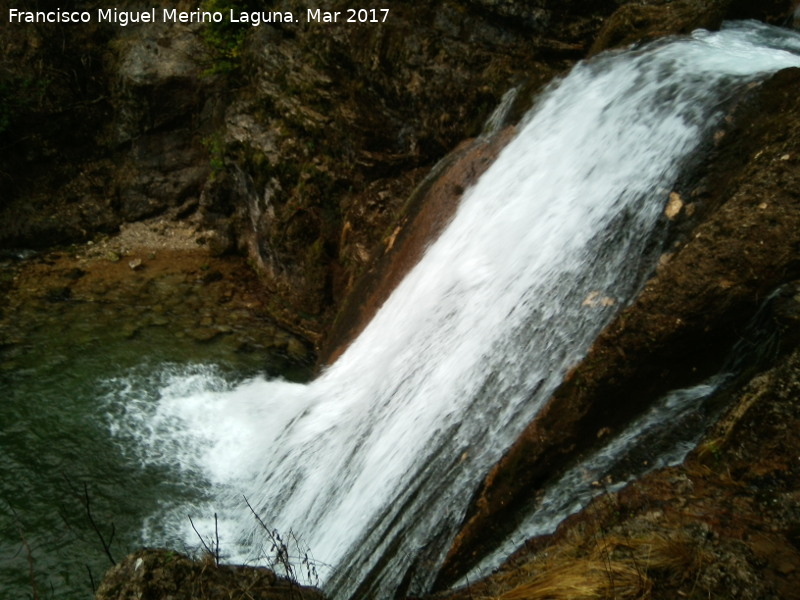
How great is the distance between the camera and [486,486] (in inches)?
120

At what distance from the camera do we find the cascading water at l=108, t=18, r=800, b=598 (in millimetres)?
3252

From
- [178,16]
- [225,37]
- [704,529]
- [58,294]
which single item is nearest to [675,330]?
[704,529]

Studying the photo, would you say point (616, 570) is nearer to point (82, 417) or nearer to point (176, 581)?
point (176, 581)

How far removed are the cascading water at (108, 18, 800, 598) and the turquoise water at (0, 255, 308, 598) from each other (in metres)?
0.27

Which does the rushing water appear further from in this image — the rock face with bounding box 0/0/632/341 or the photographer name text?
the photographer name text

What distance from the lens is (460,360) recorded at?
12.6 feet

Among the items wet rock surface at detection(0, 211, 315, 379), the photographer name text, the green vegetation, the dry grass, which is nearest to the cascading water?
the dry grass

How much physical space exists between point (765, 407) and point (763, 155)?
1290mm

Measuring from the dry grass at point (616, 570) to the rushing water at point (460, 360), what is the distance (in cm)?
56

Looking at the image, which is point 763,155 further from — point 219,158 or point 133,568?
point 219,158

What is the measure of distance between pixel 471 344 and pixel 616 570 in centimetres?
181

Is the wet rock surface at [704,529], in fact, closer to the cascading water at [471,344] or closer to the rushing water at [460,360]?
the rushing water at [460,360]

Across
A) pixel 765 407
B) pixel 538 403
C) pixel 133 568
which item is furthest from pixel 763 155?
pixel 133 568

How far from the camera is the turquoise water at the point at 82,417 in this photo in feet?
14.2
